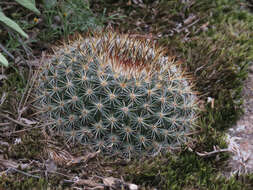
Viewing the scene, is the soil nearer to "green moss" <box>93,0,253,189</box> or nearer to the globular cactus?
"green moss" <box>93,0,253,189</box>

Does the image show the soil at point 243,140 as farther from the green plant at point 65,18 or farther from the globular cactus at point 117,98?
the green plant at point 65,18

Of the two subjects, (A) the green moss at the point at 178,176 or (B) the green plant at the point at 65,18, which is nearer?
(A) the green moss at the point at 178,176

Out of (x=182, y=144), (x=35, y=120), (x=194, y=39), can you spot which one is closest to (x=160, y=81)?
(x=182, y=144)

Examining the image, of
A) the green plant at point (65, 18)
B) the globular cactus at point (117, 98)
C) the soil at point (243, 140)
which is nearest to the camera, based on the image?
the globular cactus at point (117, 98)

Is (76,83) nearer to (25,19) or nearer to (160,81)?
(160,81)

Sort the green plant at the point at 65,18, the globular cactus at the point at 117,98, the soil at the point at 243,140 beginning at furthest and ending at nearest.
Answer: the green plant at the point at 65,18, the soil at the point at 243,140, the globular cactus at the point at 117,98

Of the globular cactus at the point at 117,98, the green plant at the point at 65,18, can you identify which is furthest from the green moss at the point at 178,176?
the green plant at the point at 65,18
